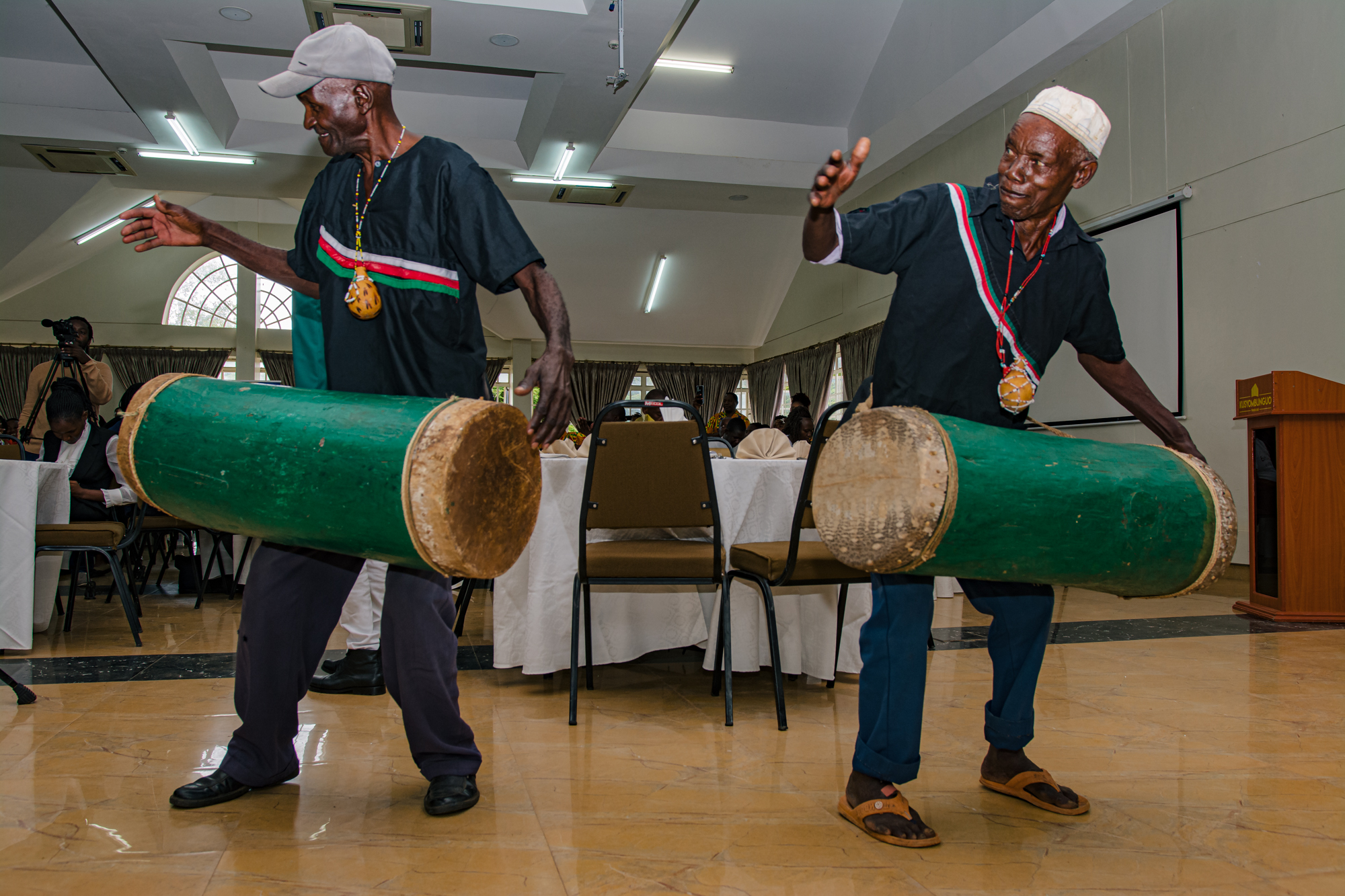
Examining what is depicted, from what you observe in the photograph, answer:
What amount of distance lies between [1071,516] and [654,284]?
11971mm

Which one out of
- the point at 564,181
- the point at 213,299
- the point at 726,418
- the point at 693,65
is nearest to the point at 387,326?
the point at 726,418

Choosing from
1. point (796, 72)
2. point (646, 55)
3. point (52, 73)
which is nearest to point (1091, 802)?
point (646, 55)

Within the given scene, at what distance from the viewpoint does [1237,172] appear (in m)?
5.43

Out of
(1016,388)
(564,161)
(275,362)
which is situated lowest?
(1016,388)

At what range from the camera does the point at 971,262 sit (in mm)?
1553

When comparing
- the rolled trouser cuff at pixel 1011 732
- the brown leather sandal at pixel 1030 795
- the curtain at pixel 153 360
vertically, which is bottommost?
the brown leather sandal at pixel 1030 795

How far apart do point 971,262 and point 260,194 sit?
9.80m

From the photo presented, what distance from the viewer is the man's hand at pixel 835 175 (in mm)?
1283

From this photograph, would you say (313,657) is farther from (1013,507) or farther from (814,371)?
(814,371)

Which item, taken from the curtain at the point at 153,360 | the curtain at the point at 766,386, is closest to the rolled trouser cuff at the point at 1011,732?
the curtain at the point at 766,386

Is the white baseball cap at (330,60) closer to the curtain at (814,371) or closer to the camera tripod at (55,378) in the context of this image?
the camera tripod at (55,378)

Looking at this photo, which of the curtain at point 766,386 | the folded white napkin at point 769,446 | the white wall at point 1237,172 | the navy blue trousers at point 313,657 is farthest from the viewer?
the curtain at point 766,386

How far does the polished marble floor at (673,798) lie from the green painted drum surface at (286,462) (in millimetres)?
492

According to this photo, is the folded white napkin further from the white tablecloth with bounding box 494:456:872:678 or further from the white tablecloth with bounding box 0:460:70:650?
the white tablecloth with bounding box 0:460:70:650
